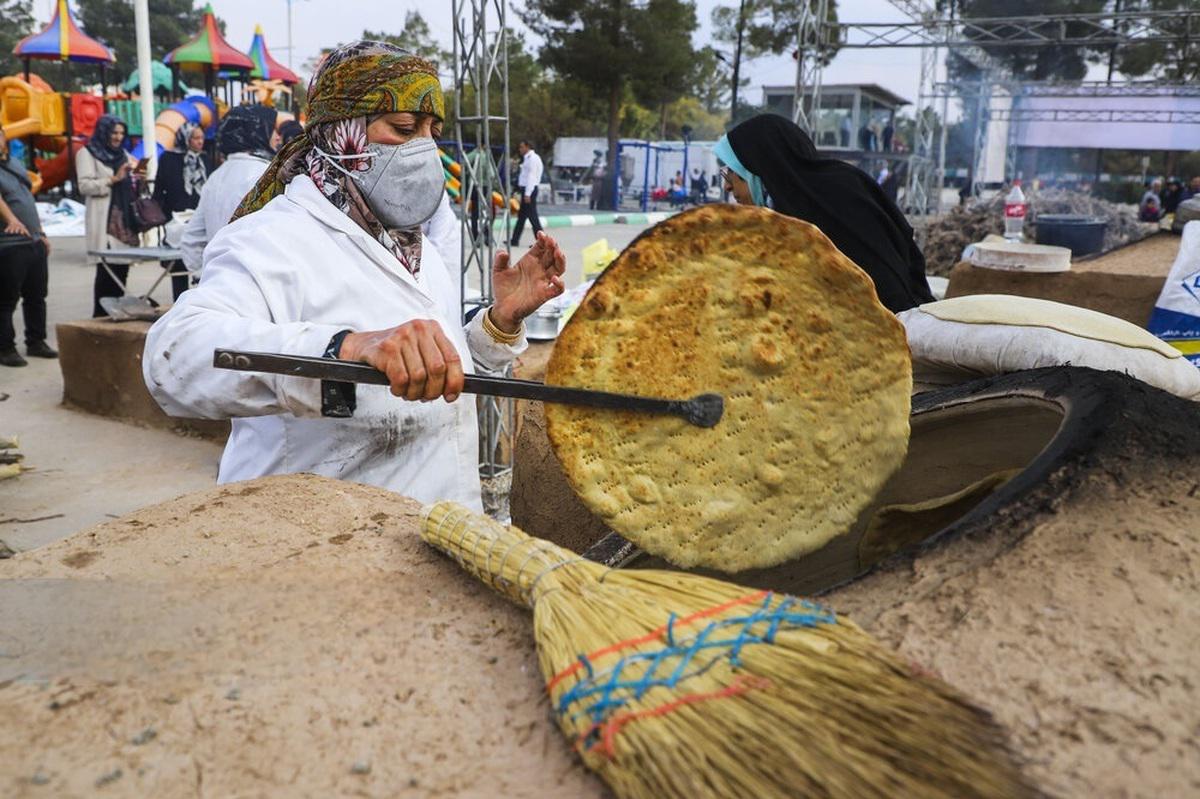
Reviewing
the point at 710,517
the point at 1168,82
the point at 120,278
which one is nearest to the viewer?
the point at 710,517

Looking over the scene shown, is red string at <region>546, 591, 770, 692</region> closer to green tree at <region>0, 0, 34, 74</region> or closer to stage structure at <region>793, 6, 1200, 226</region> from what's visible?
stage structure at <region>793, 6, 1200, 226</region>

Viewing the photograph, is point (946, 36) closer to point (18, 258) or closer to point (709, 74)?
point (18, 258)

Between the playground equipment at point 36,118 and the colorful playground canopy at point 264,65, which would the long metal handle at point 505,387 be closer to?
the playground equipment at point 36,118

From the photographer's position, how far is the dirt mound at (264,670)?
1.05 meters

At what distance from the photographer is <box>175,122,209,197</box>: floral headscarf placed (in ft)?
29.6

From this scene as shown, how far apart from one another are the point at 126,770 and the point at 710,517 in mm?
961

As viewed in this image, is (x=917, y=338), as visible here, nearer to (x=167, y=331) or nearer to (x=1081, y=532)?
(x=1081, y=532)

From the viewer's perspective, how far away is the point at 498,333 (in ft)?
8.11

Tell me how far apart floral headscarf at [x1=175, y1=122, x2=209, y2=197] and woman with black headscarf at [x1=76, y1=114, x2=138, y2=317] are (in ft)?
3.19

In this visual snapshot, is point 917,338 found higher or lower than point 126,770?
higher

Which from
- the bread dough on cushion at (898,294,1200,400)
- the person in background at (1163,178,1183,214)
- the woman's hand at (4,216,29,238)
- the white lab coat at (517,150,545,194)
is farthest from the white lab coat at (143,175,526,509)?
the person in background at (1163,178,1183,214)

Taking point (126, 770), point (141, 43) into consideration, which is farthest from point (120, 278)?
point (126, 770)

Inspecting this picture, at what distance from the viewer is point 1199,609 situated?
1.16 m

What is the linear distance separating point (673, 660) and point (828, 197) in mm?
2838
